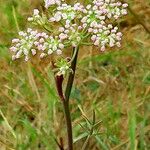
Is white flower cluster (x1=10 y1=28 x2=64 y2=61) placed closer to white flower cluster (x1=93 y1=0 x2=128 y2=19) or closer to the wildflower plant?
the wildflower plant

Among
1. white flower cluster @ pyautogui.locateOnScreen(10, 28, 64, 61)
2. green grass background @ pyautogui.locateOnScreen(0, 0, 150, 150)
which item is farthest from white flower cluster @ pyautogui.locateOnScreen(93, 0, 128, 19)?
green grass background @ pyautogui.locateOnScreen(0, 0, 150, 150)

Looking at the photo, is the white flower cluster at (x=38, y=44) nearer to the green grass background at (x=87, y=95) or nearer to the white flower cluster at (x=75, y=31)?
the white flower cluster at (x=75, y=31)

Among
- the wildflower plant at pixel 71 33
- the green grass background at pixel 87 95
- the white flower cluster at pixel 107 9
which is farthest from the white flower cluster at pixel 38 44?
the green grass background at pixel 87 95

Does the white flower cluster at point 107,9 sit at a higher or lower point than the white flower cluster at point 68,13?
lower

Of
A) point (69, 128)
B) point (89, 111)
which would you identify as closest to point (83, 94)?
point (89, 111)

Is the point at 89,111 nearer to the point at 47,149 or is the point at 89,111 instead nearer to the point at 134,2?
the point at 47,149

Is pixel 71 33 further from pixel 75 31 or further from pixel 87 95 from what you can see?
pixel 87 95

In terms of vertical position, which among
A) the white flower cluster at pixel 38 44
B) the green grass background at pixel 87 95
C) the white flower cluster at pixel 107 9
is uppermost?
the white flower cluster at pixel 107 9

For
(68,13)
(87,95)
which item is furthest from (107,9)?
(87,95)
